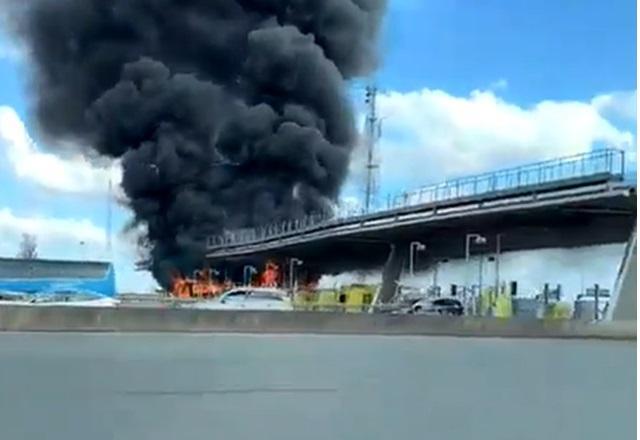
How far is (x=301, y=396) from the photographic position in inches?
230

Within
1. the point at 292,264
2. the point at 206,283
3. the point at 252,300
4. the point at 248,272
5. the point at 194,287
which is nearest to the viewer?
the point at 252,300

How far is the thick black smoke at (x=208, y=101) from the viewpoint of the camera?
41.0 meters

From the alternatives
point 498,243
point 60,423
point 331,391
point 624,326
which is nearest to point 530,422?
point 331,391

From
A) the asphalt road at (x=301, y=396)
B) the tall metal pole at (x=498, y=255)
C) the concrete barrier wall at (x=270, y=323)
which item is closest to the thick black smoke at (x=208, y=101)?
the tall metal pole at (x=498, y=255)

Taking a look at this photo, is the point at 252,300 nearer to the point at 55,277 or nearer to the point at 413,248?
the point at 55,277

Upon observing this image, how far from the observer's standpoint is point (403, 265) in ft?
135

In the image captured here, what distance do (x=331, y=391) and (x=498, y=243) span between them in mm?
30996

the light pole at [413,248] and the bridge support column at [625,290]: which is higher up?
the light pole at [413,248]

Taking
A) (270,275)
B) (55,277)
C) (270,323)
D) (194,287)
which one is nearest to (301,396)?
(270,323)

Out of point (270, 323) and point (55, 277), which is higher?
point (55, 277)

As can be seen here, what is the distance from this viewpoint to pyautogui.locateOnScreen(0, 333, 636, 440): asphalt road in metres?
4.55

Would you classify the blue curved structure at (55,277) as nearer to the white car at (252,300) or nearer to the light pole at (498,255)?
the white car at (252,300)

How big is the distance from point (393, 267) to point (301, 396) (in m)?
35.3

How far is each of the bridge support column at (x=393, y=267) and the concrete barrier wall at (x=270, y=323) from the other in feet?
67.0
